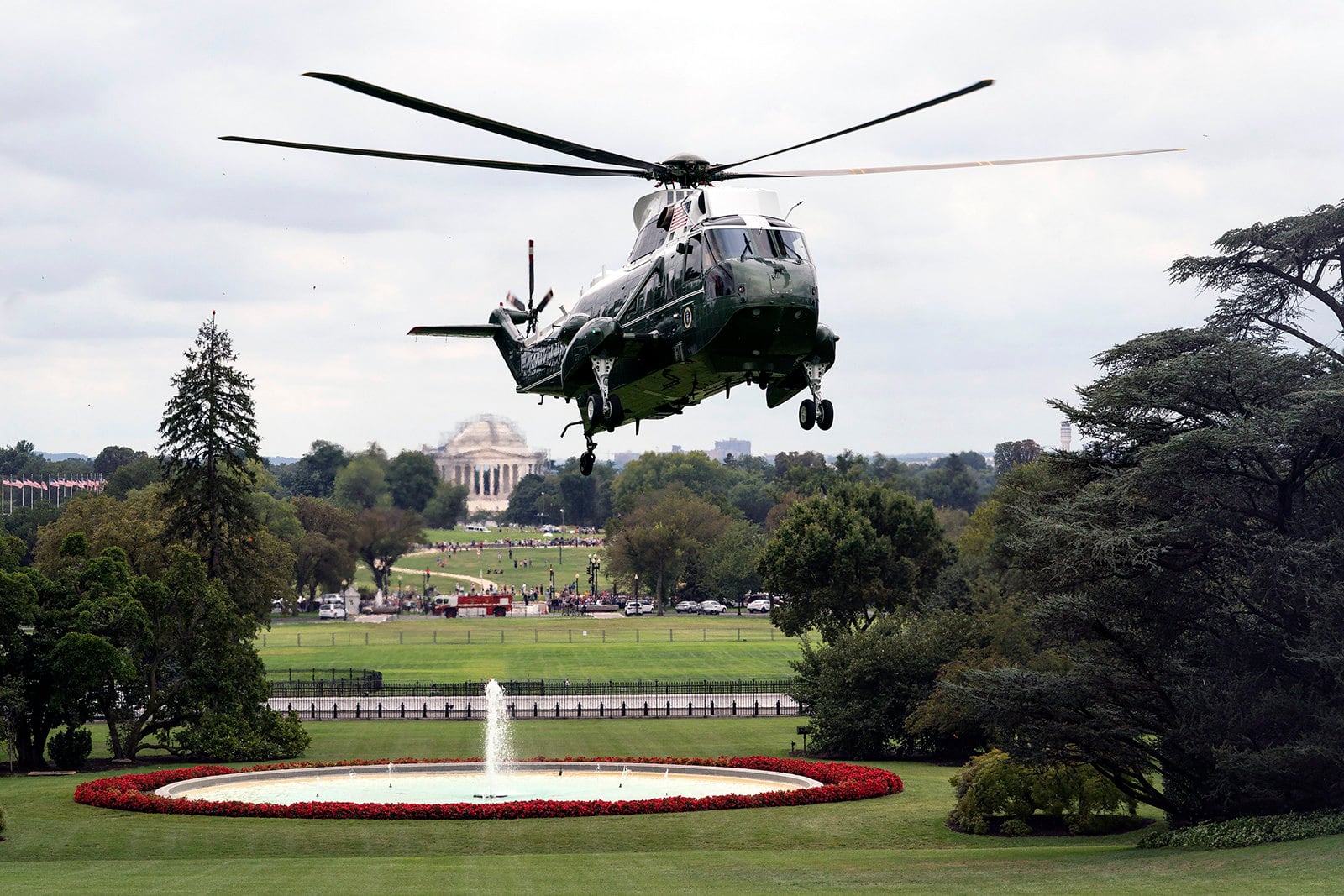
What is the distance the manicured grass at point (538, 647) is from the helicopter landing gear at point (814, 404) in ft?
175

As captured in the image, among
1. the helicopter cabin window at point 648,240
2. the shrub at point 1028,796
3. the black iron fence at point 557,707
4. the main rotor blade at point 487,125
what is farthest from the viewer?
the black iron fence at point 557,707

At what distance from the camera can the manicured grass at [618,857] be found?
27953 mm

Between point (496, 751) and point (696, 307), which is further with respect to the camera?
point (496, 751)

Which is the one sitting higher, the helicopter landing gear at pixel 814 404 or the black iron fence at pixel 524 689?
the helicopter landing gear at pixel 814 404

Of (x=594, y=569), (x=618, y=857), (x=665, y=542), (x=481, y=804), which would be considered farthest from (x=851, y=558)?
(x=594, y=569)

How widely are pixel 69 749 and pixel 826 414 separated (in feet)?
110

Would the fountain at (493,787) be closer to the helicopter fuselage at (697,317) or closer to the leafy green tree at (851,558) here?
the helicopter fuselage at (697,317)

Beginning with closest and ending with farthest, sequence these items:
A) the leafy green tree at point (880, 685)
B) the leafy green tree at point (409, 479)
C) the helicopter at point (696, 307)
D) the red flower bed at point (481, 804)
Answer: the helicopter at point (696, 307)
the red flower bed at point (481, 804)
the leafy green tree at point (880, 685)
the leafy green tree at point (409, 479)

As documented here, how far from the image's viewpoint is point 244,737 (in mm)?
50938

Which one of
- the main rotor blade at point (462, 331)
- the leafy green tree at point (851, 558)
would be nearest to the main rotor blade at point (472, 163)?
the main rotor blade at point (462, 331)

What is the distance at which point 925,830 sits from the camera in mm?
37469

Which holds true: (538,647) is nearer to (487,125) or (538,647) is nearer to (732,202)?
(732,202)

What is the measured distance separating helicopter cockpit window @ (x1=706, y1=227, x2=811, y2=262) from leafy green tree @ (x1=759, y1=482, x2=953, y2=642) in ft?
159

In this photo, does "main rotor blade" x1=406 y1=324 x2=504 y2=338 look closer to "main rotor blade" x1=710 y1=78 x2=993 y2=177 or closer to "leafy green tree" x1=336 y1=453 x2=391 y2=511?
"main rotor blade" x1=710 y1=78 x2=993 y2=177
